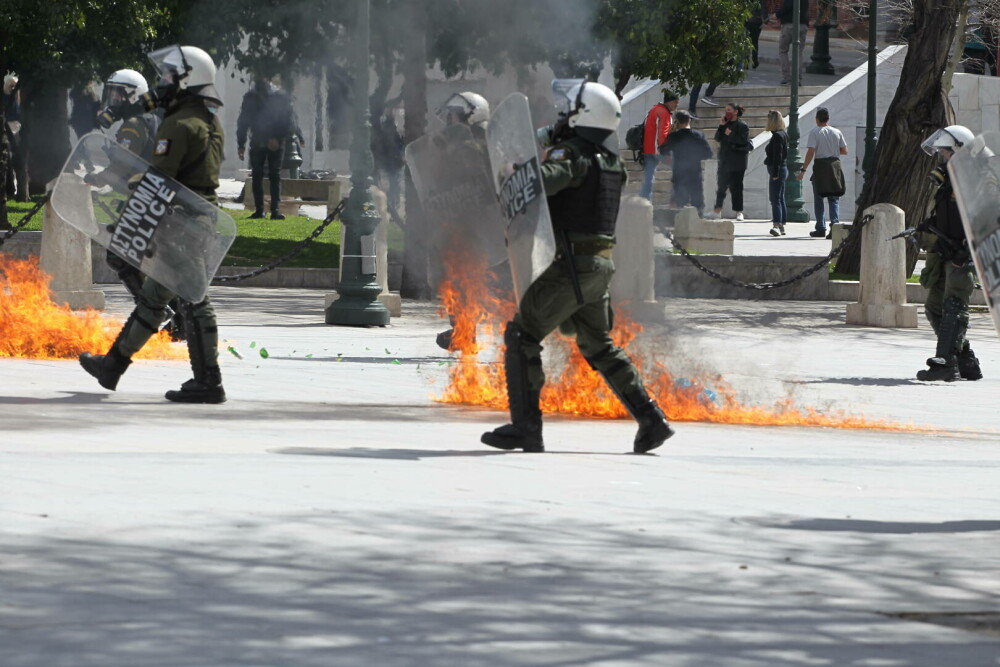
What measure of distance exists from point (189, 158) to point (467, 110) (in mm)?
2063

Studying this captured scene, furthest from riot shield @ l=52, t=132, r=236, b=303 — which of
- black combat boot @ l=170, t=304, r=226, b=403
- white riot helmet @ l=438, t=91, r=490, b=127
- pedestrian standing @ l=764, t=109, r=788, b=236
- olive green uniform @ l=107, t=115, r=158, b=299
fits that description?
pedestrian standing @ l=764, t=109, r=788, b=236

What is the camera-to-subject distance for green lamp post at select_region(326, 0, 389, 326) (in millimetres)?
14922

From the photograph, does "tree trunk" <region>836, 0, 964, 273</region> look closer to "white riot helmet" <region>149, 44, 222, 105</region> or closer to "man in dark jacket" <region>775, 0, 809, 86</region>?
"white riot helmet" <region>149, 44, 222, 105</region>

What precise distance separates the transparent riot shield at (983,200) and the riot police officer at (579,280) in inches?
64.6

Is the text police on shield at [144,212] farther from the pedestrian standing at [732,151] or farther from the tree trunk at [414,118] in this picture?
the pedestrian standing at [732,151]

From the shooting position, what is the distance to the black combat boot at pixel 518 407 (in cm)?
744

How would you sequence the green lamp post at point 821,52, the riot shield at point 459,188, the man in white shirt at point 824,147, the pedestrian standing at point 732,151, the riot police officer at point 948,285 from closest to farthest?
the riot shield at point 459,188 → the riot police officer at point 948,285 → the man in white shirt at point 824,147 → the pedestrian standing at point 732,151 → the green lamp post at point 821,52

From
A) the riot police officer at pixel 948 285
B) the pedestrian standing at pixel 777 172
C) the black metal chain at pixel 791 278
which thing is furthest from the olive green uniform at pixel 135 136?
the pedestrian standing at pixel 777 172

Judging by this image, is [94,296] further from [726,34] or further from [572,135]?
[726,34]

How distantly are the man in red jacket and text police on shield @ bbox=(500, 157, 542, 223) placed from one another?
1759 cm

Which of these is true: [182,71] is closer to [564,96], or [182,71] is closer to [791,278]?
[564,96]

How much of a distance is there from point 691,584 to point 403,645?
106cm

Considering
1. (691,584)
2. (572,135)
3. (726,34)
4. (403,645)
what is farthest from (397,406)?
(726,34)

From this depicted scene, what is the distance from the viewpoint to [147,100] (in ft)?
28.9
